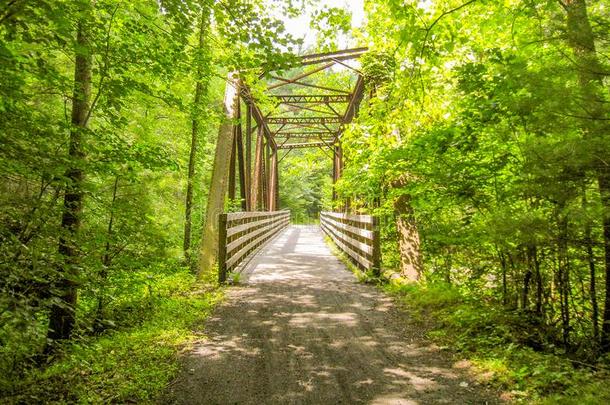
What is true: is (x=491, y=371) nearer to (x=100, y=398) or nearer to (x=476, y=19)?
(x=100, y=398)

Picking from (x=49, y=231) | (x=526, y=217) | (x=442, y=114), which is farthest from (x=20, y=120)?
(x=442, y=114)

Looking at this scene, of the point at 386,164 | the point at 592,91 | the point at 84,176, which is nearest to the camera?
the point at 592,91

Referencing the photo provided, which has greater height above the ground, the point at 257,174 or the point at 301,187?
the point at 301,187

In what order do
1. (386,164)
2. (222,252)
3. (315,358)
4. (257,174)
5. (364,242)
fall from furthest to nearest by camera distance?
(257,174) → (364,242) → (222,252) → (386,164) → (315,358)

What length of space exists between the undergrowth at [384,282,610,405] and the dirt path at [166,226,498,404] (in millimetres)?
238

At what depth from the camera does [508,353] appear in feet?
11.6

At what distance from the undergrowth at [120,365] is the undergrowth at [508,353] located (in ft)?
8.97

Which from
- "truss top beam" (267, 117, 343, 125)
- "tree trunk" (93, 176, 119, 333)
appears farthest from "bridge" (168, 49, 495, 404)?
"truss top beam" (267, 117, 343, 125)

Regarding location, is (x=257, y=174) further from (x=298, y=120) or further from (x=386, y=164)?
(x=386, y=164)

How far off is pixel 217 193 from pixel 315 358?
4.80 m

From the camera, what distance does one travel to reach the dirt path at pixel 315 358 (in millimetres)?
3064

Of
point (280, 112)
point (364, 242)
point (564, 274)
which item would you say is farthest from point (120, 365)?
point (280, 112)

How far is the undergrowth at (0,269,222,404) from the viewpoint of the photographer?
114 inches

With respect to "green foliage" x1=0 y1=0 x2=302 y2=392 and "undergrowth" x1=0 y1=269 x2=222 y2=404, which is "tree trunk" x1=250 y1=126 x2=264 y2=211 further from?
"undergrowth" x1=0 y1=269 x2=222 y2=404
